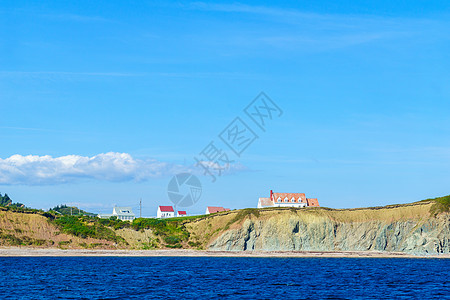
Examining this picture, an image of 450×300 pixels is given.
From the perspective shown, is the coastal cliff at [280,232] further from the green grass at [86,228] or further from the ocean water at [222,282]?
the ocean water at [222,282]

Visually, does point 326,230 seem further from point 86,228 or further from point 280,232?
point 86,228

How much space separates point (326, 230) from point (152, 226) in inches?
1847

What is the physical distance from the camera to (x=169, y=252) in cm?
12725

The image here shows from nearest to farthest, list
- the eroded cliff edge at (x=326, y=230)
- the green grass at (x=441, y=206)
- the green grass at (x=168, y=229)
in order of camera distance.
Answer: the green grass at (x=441, y=206) → the eroded cliff edge at (x=326, y=230) → the green grass at (x=168, y=229)

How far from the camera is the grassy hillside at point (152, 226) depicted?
419 ft

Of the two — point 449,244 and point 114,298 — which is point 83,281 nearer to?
point 114,298

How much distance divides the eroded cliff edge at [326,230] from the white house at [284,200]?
129 feet

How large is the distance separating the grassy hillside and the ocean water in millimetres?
36748

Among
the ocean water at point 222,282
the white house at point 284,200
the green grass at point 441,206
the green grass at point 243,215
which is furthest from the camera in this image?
the white house at point 284,200

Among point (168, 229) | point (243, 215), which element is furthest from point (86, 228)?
point (243, 215)

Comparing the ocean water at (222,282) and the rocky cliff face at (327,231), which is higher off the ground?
the rocky cliff face at (327,231)

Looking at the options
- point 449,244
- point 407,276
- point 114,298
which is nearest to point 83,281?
point 114,298

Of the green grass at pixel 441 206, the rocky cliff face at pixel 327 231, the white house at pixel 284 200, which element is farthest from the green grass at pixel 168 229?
the green grass at pixel 441 206

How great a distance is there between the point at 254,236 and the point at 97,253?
39133 mm
